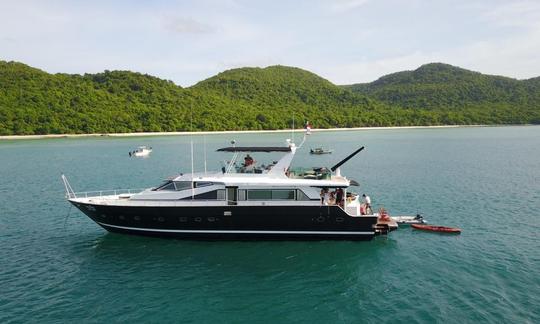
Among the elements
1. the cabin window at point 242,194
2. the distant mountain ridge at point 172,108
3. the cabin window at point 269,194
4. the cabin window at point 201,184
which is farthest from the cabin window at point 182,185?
the distant mountain ridge at point 172,108

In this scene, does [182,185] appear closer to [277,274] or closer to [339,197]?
[277,274]

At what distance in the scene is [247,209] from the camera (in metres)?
17.6

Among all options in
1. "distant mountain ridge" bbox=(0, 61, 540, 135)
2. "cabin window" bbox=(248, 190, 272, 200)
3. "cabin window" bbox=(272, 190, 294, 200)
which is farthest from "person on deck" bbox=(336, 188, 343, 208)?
"distant mountain ridge" bbox=(0, 61, 540, 135)

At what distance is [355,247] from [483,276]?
5394 mm

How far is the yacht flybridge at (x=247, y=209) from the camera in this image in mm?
17656

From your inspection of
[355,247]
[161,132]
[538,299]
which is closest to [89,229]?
[355,247]

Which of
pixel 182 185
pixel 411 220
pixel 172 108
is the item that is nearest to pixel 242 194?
pixel 182 185

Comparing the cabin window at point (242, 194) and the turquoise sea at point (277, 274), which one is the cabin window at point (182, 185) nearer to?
the cabin window at point (242, 194)

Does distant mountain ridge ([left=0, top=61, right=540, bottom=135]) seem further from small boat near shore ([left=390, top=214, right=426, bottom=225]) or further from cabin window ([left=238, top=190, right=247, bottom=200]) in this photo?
cabin window ([left=238, top=190, right=247, bottom=200])

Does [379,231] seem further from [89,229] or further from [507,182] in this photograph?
[507,182]

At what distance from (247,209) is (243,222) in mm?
731

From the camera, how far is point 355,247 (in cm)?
1795

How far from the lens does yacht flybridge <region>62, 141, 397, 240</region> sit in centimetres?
1766

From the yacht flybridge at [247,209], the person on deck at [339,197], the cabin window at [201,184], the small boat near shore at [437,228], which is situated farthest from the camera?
the small boat near shore at [437,228]
